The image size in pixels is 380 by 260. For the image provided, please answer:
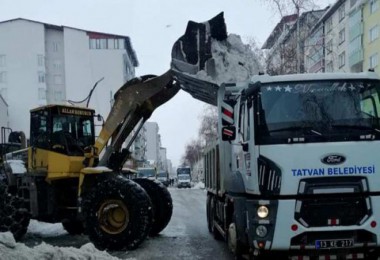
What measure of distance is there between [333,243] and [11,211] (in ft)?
25.8

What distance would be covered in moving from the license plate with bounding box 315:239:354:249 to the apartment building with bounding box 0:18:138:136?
69858mm

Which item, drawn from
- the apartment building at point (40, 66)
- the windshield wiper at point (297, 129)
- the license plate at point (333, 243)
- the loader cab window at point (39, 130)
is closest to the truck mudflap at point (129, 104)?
the loader cab window at point (39, 130)

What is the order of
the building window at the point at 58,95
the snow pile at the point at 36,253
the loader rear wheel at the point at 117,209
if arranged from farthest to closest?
the building window at the point at 58,95, the loader rear wheel at the point at 117,209, the snow pile at the point at 36,253

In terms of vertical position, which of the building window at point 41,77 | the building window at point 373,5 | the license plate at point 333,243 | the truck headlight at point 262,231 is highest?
the building window at point 373,5

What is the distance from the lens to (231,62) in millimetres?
10531

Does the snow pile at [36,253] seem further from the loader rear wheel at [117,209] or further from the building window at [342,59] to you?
the building window at [342,59]

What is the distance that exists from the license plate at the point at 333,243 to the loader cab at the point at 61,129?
6857 mm

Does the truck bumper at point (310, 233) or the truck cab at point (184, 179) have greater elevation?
the truck bumper at point (310, 233)

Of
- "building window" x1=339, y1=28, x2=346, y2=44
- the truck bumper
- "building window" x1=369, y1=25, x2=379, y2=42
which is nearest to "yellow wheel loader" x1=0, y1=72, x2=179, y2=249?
the truck bumper

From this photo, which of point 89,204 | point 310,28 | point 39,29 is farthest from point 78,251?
point 39,29

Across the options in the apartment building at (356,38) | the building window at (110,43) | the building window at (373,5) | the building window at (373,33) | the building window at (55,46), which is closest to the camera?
the building window at (373,33)

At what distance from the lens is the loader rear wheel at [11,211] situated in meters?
12.1

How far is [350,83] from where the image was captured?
7.57m

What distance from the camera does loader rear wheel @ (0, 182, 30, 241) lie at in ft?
39.9
